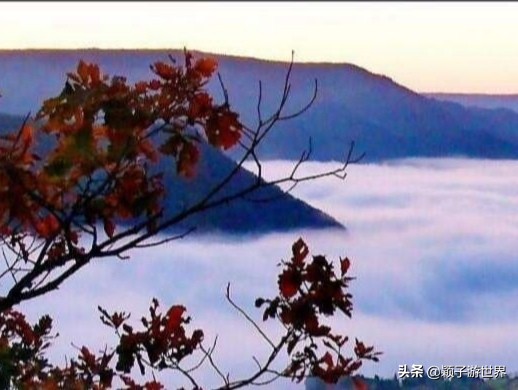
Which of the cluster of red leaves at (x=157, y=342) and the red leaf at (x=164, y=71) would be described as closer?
the red leaf at (x=164, y=71)

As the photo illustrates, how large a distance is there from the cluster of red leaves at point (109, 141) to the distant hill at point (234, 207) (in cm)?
91

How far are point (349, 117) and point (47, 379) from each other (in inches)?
42.4

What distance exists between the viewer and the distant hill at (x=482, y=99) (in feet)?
7.86

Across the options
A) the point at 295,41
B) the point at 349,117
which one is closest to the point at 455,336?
the point at 349,117

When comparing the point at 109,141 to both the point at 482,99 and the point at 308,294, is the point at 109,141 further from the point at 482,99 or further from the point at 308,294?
the point at 482,99

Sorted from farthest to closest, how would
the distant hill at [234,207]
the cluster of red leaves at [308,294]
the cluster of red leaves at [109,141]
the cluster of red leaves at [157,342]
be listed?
the distant hill at [234,207] < the cluster of red leaves at [157,342] < the cluster of red leaves at [308,294] < the cluster of red leaves at [109,141]

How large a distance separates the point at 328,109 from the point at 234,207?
30cm

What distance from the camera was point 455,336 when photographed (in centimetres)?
234

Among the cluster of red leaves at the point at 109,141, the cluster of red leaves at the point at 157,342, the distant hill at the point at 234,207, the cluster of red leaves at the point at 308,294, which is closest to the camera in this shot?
the cluster of red leaves at the point at 109,141

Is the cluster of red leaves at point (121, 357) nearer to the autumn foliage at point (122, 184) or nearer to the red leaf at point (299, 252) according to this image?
the autumn foliage at point (122, 184)

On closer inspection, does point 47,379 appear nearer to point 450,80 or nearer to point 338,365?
point 338,365

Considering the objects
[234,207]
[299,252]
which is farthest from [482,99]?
[299,252]

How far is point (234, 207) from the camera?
7.84ft

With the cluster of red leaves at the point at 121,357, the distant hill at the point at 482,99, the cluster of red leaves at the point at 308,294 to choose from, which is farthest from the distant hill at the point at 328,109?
the cluster of red leaves at the point at 308,294
